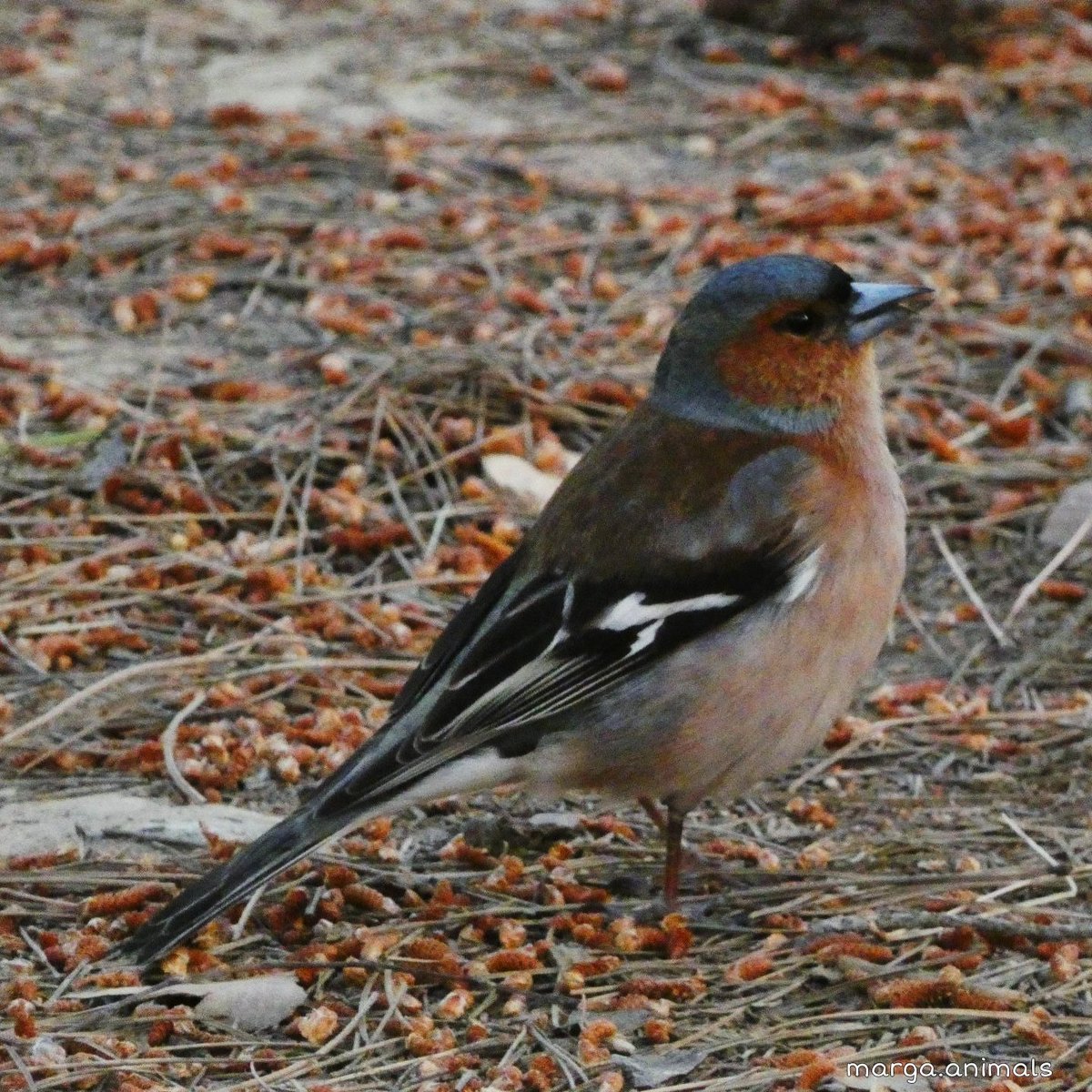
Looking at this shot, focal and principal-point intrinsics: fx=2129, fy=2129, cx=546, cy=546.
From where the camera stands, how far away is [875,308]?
4617 mm

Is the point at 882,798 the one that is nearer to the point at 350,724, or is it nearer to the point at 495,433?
the point at 350,724

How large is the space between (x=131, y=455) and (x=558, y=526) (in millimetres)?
2123

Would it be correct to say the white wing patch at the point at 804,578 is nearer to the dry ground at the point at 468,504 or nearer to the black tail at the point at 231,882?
the dry ground at the point at 468,504

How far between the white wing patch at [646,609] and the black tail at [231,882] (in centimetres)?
67

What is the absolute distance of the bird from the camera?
4.26 metres

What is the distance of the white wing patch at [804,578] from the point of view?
429cm

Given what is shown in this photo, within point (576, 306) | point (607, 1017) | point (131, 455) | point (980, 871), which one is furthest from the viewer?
point (576, 306)

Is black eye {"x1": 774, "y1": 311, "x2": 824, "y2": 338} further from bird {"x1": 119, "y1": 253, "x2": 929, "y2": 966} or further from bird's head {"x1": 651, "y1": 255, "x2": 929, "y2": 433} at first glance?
bird {"x1": 119, "y1": 253, "x2": 929, "y2": 966}

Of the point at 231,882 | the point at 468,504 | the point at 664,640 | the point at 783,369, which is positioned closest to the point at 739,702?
the point at 664,640

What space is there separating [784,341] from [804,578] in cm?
61

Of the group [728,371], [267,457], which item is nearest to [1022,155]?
[267,457]

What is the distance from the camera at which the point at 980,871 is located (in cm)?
440

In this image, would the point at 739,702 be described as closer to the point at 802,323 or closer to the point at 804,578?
the point at 804,578

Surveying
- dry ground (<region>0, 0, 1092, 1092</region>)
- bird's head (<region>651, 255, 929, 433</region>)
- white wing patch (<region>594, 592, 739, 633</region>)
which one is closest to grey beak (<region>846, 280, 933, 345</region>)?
bird's head (<region>651, 255, 929, 433</region>)
